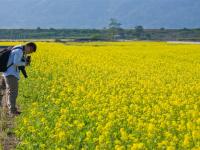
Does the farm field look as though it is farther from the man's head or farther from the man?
the man's head

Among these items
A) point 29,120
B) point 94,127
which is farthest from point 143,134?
point 29,120

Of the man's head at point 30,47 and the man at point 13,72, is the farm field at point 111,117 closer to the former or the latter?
the man at point 13,72

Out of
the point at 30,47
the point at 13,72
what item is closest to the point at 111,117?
the point at 30,47

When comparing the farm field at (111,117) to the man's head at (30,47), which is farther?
the man's head at (30,47)

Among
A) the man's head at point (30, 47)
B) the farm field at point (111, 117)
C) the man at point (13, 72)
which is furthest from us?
the man at point (13, 72)

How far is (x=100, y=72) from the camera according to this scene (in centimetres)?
Result: 1834

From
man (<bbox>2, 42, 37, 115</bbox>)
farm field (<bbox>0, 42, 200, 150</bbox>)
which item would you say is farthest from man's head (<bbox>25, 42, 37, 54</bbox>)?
farm field (<bbox>0, 42, 200, 150</bbox>)

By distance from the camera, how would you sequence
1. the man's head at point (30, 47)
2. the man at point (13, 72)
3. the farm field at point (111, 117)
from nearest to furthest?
the farm field at point (111, 117)
the man's head at point (30, 47)
the man at point (13, 72)

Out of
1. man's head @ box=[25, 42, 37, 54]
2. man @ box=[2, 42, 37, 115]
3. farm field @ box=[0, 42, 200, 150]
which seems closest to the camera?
farm field @ box=[0, 42, 200, 150]

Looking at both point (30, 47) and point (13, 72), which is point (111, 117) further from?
point (13, 72)

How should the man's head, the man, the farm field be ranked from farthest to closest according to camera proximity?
the man → the man's head → the farm field

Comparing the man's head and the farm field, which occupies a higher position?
the man's head

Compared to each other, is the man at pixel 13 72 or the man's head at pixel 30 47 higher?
the man's head at pixel 30 47

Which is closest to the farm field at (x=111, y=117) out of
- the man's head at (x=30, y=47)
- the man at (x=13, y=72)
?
the man at (x=13, y=72)
